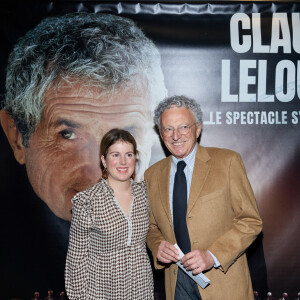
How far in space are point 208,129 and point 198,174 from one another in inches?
45.0

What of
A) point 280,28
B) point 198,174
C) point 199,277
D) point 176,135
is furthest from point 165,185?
point 280,28

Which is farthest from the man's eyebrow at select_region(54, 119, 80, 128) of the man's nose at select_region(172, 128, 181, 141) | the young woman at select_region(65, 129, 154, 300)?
the man's nose at select_region(172, 128, 181, 141)

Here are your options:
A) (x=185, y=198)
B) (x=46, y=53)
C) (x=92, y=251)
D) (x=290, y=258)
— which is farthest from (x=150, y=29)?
(x=290, y=258)

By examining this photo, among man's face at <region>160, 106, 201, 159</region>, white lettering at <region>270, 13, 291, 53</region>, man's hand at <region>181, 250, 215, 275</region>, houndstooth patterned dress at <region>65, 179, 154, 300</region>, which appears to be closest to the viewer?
man's hand at <region>181, 250, 215, 275</region>

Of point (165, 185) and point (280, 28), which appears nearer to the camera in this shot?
point (165, 185)

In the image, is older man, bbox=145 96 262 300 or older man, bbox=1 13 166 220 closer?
older man, bbox=145 96 262 300

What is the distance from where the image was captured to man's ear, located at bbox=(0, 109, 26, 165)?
316cm

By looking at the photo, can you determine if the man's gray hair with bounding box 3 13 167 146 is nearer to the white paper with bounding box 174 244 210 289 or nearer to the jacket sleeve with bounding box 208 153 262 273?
the jacket sleeve with bounding box 208 153 262 273

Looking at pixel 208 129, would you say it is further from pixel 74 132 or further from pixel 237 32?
pixel 74 132

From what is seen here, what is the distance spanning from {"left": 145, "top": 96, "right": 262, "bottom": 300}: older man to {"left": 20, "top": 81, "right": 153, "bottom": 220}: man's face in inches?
37.1

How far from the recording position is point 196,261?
1896mm

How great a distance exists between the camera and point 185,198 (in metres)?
2.10

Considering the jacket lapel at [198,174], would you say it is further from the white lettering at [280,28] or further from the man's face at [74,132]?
the white lettering at [280,28]

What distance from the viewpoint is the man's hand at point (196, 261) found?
1896mm
